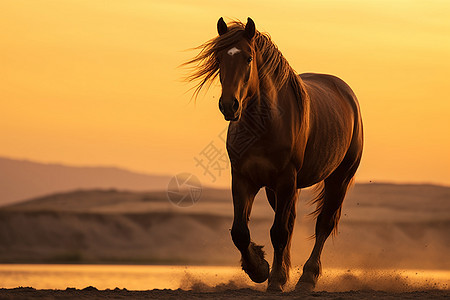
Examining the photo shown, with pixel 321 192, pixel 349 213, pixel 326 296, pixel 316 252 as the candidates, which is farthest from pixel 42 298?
pixel 349 213

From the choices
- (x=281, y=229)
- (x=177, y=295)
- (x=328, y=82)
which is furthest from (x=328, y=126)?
(x=177, y=295)

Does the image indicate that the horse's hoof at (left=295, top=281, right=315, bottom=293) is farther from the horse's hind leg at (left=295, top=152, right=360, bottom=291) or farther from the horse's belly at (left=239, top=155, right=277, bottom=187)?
the horse's belly at (left=239, top=155, right=277, bottom=187)

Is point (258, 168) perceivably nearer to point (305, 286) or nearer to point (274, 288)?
point (274, 288)

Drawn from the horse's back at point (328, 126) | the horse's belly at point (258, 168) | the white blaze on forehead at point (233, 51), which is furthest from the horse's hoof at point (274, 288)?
the white blaze on forehead at point (233, 51)

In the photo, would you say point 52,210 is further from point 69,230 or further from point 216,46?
point 216,46

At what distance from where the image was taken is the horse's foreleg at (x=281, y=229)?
945 centimetres

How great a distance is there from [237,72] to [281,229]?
6.47 ft

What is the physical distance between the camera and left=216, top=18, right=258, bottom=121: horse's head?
8.51m

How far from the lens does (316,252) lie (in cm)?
1102

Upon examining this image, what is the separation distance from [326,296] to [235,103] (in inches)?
94.9

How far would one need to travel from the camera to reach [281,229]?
9.63 m

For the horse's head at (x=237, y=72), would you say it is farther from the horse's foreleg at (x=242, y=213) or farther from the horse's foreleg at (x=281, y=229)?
the horse's foreleg at (x=281, y=229)

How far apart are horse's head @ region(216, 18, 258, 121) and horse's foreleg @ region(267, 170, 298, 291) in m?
1.14

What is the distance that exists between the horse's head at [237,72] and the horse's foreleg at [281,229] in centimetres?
114
